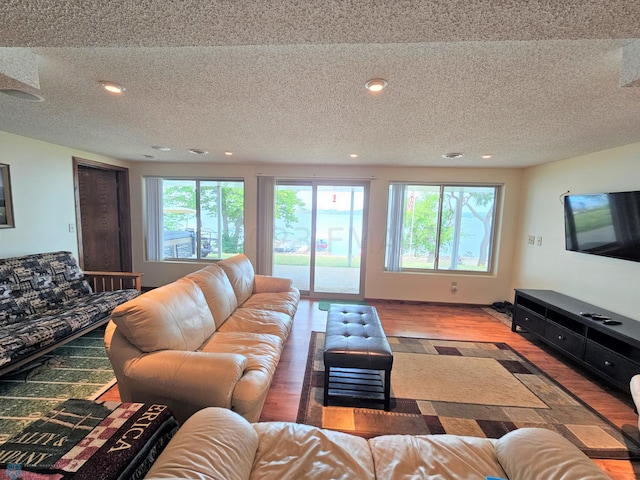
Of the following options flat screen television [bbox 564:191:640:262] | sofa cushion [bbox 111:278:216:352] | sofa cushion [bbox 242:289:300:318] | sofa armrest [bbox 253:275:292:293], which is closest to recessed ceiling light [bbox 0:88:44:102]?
sofa cushion [bbox 111:278:216:352]

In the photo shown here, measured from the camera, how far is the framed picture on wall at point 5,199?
2.75 metres

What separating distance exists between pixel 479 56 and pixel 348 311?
2.25 metres

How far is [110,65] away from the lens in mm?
1404

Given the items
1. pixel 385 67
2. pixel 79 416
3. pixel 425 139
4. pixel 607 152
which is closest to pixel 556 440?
pixel 385 67

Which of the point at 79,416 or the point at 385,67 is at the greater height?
the point at 385,67

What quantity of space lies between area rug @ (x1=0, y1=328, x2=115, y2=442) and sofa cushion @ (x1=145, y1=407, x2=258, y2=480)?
1576mm

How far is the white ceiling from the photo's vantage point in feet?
2.97

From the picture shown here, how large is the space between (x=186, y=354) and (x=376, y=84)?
6.38 ft

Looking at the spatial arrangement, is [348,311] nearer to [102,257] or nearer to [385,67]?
[385,67]

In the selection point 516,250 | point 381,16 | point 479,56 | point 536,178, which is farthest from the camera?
point 516,250

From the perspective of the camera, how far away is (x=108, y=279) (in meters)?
3.47

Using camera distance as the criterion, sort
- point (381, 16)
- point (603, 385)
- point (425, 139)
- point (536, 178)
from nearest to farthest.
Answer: point (381, 16) → point (603, 385) → point (425, 139) → point (536, 178)

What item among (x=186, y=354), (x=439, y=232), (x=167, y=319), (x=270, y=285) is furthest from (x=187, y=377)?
(x=439, y=232)

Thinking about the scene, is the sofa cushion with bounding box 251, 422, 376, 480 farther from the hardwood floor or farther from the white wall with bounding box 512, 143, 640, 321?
the white wall with bounding box 512, 143, 640, 321
